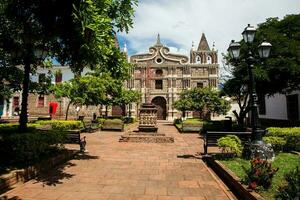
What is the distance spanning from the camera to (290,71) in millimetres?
13492

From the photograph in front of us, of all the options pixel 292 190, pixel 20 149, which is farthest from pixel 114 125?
pixel 292 190

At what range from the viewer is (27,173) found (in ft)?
22.3

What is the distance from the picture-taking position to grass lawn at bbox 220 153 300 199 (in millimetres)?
5432

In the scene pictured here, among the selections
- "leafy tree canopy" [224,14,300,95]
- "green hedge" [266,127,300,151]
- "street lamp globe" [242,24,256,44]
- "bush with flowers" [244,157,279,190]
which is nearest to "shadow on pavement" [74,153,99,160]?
"bush with flowers" [244,157,279,190]

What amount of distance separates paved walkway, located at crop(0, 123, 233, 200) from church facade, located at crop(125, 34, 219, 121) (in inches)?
1197

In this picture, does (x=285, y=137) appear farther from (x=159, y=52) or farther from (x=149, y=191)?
(x=159, y=52)

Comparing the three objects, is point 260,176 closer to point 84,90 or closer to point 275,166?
point 275,166

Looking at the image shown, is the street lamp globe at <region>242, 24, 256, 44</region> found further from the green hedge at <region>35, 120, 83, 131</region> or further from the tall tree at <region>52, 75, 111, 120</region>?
the tall tree at <region>52, 75, 111, 120</region>

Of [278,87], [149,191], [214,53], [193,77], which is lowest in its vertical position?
[149,191]

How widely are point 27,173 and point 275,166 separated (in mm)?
6380

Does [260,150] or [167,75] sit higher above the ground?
[167,75]

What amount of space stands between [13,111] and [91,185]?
3679cm

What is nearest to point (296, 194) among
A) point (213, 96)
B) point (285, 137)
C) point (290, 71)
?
point (285, 137)

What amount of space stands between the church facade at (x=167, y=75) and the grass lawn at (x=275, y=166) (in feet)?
99.9
